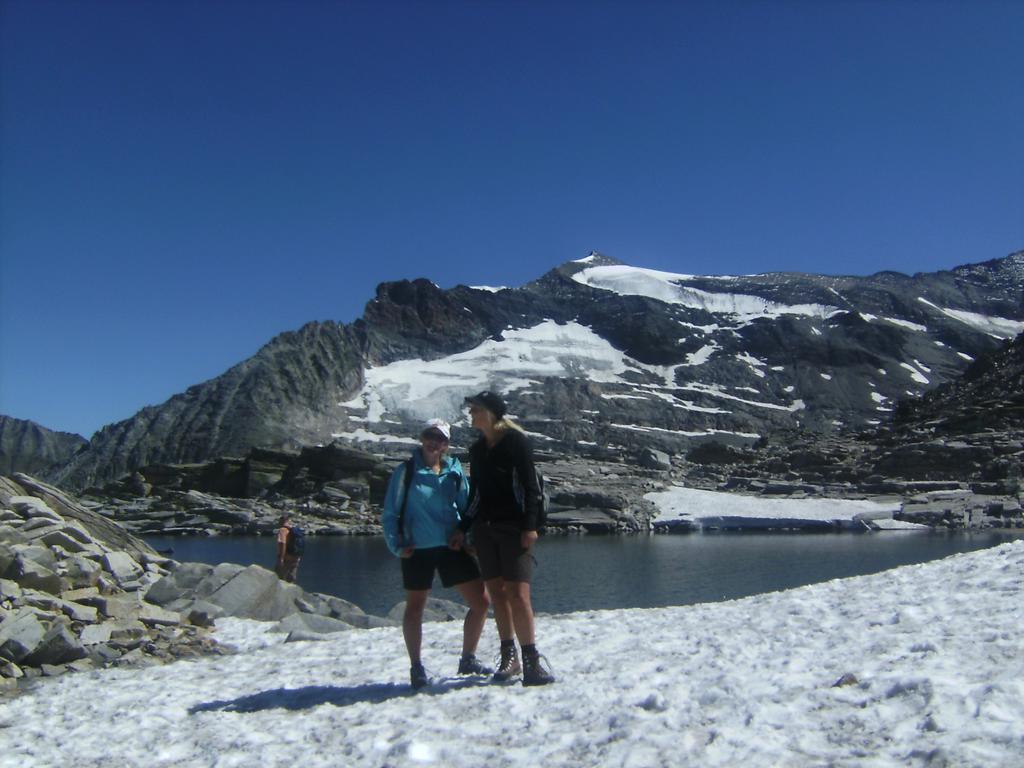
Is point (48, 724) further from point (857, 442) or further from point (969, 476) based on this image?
point (857, 442)

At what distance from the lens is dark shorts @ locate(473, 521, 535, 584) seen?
623 cm

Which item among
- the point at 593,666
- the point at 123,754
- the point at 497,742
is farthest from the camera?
the point at 593,666

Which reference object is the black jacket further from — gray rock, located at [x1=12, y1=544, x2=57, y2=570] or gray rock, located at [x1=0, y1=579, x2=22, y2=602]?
gray rock, located at [x1=12, y1=544, x2=57, y2=570]

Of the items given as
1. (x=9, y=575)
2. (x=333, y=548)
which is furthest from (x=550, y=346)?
(x=9, y=575)

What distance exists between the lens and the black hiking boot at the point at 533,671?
612 cm

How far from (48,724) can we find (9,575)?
4094 mm

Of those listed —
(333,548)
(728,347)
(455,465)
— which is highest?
(728,347)

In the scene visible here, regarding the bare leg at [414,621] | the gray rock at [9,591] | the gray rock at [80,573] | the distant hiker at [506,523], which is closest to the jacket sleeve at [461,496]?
the distant hiker at [506,523]

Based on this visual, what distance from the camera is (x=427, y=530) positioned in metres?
6.70

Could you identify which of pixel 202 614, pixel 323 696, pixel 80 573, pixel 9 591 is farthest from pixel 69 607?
pixel 323 696

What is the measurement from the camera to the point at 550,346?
617ft

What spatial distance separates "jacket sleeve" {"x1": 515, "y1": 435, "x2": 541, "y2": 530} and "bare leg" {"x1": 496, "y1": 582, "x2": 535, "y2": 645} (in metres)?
0.44

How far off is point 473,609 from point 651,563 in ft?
99.9

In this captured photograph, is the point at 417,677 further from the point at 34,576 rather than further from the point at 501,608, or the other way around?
the point at 34,576
